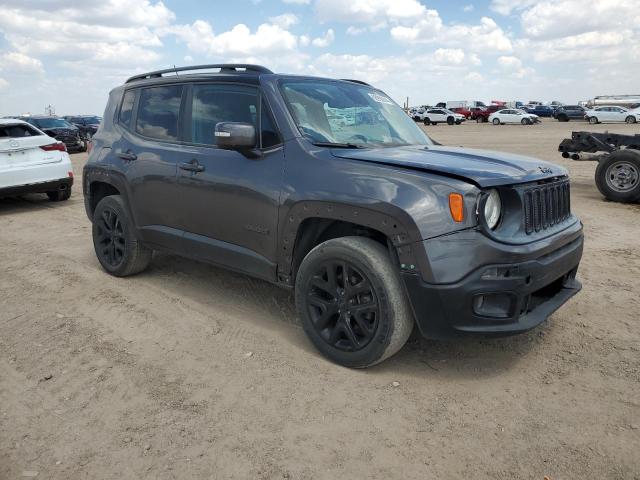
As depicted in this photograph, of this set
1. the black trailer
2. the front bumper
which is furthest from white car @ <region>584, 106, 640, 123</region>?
the front bumper

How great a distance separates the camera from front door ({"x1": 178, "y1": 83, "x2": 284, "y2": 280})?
3869mm

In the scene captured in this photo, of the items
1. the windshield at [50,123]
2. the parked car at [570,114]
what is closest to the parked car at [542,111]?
the parked car at [570,114]

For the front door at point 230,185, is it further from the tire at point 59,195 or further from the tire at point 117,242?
the tire at point 59,195

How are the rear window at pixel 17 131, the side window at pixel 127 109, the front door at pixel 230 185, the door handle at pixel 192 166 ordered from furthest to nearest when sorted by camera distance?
the rear window at pixel 17 131 < the side window at pixel 127 109 < the door handle at pixel 192 166 < the front door at pixel 230 185

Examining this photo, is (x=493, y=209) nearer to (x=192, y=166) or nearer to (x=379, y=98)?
(x=379, y=98)

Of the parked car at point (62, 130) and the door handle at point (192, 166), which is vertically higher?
the parked car at point (62, 130)

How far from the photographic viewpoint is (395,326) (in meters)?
3.26

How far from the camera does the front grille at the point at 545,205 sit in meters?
3.32

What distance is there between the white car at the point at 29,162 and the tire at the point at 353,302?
7546 mm

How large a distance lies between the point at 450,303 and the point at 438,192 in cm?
62

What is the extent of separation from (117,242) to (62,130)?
1905 cm

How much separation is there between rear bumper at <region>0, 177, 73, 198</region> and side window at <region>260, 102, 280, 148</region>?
7.01 m

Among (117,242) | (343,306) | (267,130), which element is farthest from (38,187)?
(343,306)

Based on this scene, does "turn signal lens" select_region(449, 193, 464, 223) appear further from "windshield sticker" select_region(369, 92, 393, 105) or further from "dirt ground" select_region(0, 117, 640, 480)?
"windshield sticker" select_region(369, 92, 393, 105)
